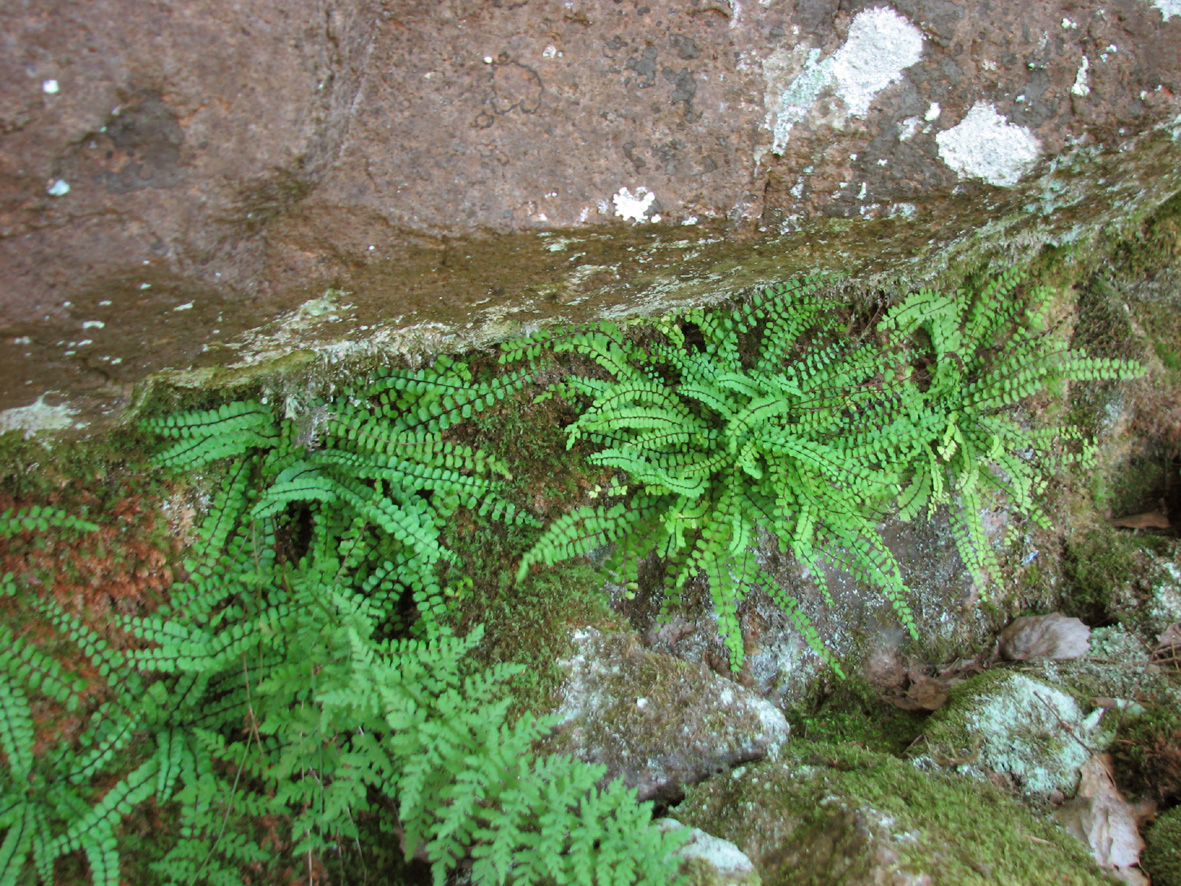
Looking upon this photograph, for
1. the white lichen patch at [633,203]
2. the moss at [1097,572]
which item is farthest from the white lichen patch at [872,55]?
the moss at [1097,572]

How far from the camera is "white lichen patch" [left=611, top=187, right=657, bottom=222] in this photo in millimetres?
2783

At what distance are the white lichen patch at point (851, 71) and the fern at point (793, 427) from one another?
91cm

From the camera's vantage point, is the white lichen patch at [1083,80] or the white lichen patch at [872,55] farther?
the white lichen patch at [1083,80]

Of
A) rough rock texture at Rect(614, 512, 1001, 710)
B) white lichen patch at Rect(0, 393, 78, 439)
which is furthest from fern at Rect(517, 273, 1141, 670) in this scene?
white lichen patch at Rect(0, 393, 78, 439)

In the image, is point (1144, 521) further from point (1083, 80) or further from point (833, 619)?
point (1083, 80)

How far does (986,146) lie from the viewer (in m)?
3.07

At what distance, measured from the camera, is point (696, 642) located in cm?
400

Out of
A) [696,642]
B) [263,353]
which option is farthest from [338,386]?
[696,642]

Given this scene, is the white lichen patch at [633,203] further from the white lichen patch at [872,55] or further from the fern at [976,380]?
the fern at [976,380]

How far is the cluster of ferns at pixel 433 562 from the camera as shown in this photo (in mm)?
2719

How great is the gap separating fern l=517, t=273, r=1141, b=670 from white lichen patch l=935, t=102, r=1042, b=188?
772 mm

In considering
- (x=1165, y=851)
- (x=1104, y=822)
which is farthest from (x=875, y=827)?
(x=1165, y=851)

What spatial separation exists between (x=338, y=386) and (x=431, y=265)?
0.87 meters

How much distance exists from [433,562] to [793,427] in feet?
6.30
